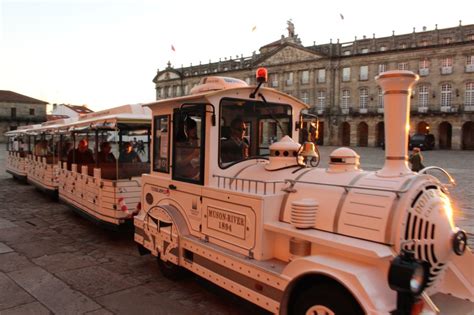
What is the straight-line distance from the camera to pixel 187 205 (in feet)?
18.9

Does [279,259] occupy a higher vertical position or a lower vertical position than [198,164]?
lower

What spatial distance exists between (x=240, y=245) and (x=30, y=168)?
15.9 m

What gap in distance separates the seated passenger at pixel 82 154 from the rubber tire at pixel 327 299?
341 inches

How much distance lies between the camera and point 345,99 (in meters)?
64.2

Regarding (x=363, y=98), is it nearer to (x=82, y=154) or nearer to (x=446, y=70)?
(x=446, y=70)

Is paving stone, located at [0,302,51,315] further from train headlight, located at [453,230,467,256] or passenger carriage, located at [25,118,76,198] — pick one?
passenger carriage, located at [25,118,76,198]

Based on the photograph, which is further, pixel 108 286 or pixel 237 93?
pixel 108 286

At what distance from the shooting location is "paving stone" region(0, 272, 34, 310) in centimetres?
546

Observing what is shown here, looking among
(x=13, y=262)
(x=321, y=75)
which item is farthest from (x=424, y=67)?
(x=13, y=262)

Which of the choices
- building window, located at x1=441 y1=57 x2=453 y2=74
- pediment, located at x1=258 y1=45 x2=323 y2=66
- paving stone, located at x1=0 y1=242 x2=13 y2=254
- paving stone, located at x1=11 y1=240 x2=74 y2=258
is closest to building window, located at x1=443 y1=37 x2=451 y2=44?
building window, located at x1=441 y1=57 x2=453 y2=74

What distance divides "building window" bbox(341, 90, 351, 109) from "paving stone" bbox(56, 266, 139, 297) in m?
61.3

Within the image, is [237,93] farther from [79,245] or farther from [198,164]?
[79,245]

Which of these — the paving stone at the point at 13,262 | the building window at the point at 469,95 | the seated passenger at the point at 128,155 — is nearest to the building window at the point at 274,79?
the building window at the point at 469,95

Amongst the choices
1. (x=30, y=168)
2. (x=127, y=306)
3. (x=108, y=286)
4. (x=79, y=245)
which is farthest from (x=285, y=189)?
(x=30, y=168)
